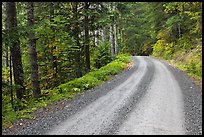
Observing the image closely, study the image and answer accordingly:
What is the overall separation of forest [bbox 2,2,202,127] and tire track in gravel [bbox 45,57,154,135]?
5.93 feet

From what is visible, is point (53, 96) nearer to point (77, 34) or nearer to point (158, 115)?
point (158, 115)

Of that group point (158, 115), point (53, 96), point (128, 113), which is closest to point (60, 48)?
point (53, 96)

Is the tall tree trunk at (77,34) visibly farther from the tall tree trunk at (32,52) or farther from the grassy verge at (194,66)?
the grassy verge at (194,66)

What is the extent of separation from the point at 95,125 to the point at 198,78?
35.8ft

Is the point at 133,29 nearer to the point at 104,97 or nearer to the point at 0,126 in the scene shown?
the point at 104,97

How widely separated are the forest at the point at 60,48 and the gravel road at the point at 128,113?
1195 mm

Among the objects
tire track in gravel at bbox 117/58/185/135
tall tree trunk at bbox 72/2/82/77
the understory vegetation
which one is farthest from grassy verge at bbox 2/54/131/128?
the understory vegetation

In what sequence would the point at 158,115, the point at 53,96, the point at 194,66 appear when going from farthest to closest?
the point at 194,66 < the point at 53,96 < the point at 158,115

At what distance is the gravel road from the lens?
8.27m

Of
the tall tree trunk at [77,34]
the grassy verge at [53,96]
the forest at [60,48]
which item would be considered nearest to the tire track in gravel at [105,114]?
the grassy verge at [53,96]

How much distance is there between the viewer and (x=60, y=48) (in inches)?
665

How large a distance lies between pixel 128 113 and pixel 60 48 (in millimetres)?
8265

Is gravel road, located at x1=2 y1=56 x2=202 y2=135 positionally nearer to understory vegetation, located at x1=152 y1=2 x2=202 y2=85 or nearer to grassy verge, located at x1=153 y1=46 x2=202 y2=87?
grassy verge, located at x1=153 y1=46 x2=202 y2=87

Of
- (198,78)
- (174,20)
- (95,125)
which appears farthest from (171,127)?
(174,20)
